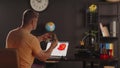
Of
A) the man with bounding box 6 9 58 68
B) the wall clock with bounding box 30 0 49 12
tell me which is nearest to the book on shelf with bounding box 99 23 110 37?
the wall clock with bounding box 30 0 49 12

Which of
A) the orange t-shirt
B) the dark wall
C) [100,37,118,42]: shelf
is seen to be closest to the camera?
the orange t-shirt

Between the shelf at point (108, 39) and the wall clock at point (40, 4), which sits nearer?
the shelf at point (108, 39)

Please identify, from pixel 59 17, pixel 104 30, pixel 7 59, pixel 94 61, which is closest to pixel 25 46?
pixel 7 59

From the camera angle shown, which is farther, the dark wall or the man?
the dark wall

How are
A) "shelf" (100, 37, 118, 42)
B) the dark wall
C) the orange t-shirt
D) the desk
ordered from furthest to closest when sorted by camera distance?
1. the dark wall
2. "shelf" (100, 37, 118, 42)
3. the desk
4. the orange t-shirt

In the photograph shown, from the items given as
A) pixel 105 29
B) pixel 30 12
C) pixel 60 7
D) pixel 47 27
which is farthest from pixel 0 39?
pixel 30 12

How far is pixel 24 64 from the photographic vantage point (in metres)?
2.68

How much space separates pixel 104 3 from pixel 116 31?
671 millimetres

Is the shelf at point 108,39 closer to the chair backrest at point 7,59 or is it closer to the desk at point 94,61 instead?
the desk at point 94,61

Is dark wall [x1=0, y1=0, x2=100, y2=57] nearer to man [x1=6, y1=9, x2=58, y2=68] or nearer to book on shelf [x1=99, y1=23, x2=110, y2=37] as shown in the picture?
book on shelf [x1=99, y1=23, x2=110, y2=37]

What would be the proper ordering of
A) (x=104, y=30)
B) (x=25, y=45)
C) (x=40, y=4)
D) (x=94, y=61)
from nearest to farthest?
(x=25, y=45) → (x=94, y=61) → (x=104, y=30) → (x=40, y=4)

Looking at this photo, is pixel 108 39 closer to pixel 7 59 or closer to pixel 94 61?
pixel 94 61

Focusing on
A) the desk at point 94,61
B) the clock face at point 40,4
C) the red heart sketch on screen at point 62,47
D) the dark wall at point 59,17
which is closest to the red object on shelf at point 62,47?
the red heart sketch on screen at point 62,47

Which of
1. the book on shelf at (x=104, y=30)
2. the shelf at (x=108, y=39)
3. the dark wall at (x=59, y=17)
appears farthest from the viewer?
the dark wall at (x=59, y=17)
